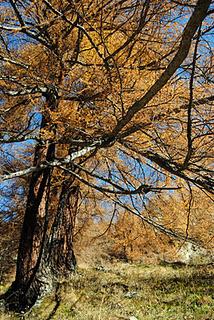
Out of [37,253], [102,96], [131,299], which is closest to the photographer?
[102,96]

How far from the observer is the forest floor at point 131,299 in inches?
198

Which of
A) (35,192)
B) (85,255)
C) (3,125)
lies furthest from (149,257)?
(3,125)

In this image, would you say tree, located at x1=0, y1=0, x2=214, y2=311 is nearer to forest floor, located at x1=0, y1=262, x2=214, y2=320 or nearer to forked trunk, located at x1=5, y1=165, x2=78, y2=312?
forked trunk, located at x1=5, y1=165, x2=78, y2=312

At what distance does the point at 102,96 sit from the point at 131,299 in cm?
366

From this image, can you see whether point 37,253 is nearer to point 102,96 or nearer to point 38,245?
point 38,245

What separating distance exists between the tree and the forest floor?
46cm

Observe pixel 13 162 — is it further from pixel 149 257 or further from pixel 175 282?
pixel 149 257

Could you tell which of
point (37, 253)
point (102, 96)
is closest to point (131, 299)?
point (37, 253)

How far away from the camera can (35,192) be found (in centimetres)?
634

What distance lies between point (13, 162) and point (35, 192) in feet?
3.20

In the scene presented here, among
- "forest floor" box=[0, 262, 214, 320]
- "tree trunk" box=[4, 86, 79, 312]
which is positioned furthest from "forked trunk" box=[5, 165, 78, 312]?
"forest floor" box=[0, 262, 214, 320]

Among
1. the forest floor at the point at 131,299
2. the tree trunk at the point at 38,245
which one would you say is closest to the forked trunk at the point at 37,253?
the tree trunk at the point at 38,245

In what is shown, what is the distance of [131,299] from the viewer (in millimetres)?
5789

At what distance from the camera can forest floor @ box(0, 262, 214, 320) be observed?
502 centimetres
